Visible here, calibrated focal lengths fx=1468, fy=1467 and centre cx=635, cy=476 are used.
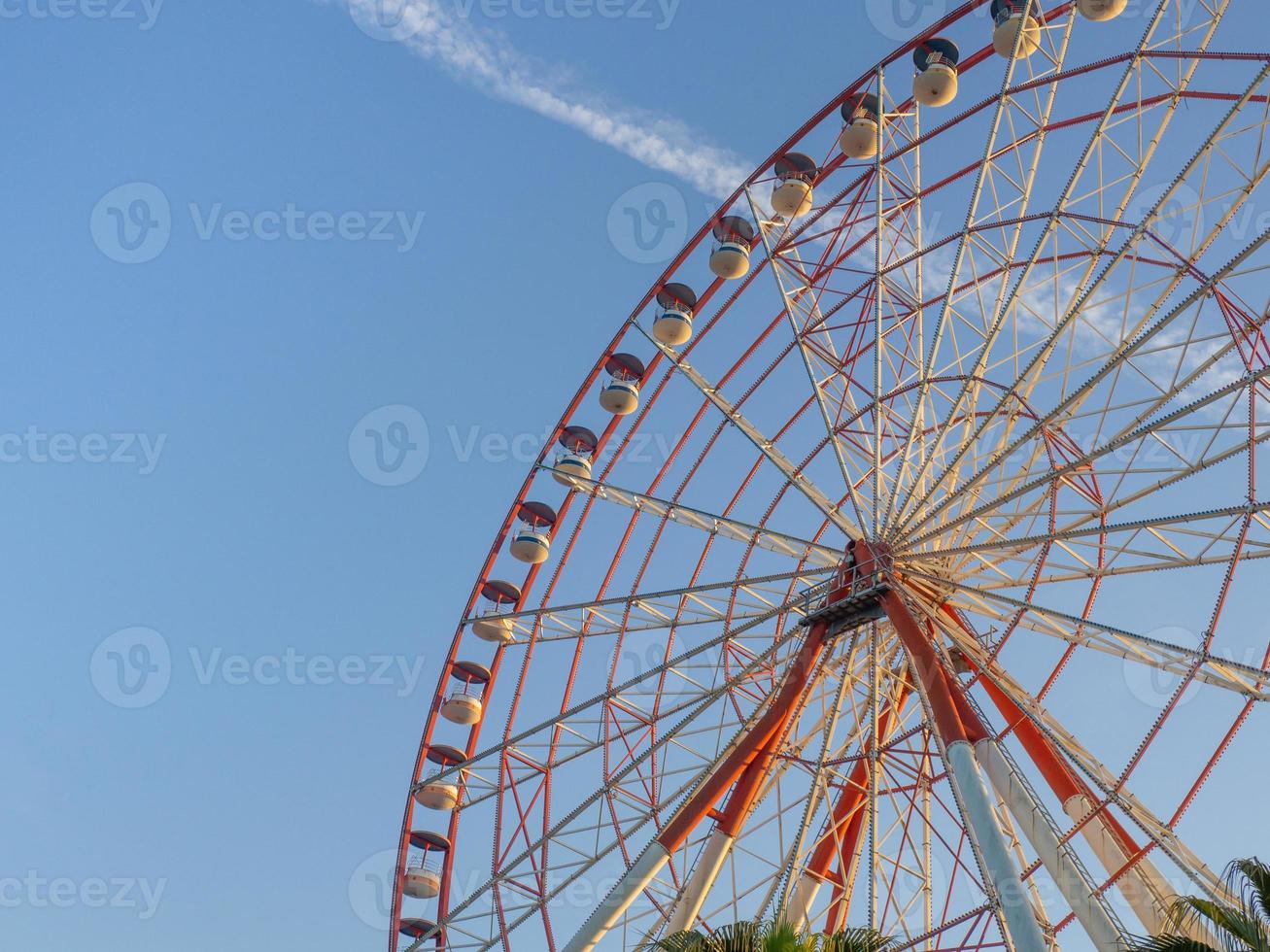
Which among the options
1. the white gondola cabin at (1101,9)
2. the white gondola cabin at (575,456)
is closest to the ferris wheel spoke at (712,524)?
the white gondola cabin at (575,456)

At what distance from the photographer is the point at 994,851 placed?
1429 centimetres

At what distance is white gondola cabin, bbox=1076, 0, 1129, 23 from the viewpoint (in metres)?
20.8

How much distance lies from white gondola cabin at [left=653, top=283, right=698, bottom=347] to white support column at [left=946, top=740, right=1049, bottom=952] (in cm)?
1077

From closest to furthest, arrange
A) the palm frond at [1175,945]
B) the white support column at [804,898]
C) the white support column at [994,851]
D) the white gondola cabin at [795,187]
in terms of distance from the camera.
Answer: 1. the palm frond at [1175,945]
2. the white support column at [994,851]
3. the white support column at [804,898]
4. the white gondola cabin at [795,187]

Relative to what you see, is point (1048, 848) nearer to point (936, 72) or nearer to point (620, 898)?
point (620, 898)

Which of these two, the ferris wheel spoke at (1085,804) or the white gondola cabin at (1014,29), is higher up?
the white gondola cabin at (1014,29)

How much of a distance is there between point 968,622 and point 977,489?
6.11ft

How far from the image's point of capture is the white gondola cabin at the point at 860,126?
23156mm

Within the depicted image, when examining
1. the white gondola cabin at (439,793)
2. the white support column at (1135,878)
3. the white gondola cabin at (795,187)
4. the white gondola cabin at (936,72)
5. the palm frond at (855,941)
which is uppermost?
the white gondola cabin at (795,187)

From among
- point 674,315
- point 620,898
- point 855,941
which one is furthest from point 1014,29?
point 855,941

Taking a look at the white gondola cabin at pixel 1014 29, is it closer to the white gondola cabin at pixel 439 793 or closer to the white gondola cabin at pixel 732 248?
the white gondola cabin at pixel 732 248

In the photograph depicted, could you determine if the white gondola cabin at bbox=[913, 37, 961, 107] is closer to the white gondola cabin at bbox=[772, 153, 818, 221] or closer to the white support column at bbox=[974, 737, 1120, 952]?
the white gondola cabin at bbox=[772, 153, 818, 221]

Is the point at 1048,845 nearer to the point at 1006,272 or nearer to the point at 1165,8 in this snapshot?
the point at 1006,272

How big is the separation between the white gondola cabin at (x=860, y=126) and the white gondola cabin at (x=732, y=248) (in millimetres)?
2216
